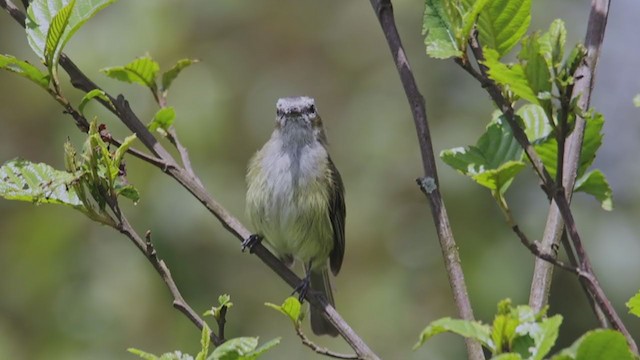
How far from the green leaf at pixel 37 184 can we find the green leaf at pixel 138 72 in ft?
1.60

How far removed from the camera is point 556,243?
1911mm

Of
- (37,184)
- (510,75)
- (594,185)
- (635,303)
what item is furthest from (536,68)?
(37,184)

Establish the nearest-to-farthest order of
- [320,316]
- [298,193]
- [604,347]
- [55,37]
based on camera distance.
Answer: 1. [604,347]
2. [55,37]
3. [298,193]
4. [320,316]

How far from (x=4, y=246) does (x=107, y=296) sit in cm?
84

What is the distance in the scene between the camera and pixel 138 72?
2561 millimetres

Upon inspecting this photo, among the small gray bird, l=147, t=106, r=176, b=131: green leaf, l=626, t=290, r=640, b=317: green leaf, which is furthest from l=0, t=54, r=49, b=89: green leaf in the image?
the small gray bird

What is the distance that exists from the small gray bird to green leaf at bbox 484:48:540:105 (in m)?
2.59

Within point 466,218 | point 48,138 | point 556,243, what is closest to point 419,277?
point 466,218

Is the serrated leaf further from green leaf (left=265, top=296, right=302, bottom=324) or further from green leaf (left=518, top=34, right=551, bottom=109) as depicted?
green leaf (left=518, top=34, right=551, bottom=109)

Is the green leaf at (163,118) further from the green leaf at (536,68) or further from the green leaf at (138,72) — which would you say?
the green leaf at (536,68)

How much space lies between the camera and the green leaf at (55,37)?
197 cm

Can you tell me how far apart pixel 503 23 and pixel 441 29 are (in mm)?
135

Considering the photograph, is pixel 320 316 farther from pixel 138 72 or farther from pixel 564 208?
pixel 564 208

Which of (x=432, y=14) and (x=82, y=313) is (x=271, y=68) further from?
(x=432, y=14)
